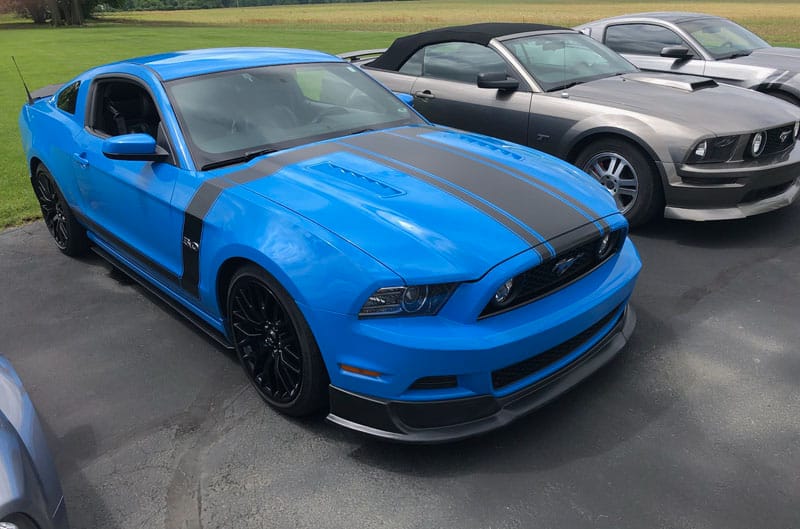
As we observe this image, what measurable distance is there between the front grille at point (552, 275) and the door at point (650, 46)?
5162 mm

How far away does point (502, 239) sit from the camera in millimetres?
2408

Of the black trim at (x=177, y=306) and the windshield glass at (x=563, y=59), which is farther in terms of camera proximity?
the windshield glass at (x=563, y=59)

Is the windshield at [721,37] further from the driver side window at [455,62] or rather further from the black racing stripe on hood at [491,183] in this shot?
the black racing stripe on hood at [491,183]

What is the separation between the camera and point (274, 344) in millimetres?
2717

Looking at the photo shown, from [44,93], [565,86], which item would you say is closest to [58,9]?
[44,93]

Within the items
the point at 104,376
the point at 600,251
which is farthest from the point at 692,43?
the point at 104,376

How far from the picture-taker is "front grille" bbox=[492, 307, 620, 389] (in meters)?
2.39

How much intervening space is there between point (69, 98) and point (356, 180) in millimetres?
2768

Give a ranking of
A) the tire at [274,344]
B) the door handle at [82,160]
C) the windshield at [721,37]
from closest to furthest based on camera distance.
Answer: the tire at [274,344] → the door handle at [82,160] → the windshield at [721,37]

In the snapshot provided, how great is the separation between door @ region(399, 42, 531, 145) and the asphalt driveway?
2.13 m

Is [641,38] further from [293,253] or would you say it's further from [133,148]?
[293,253]

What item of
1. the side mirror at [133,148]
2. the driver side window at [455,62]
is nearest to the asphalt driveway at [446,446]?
the side mirror at [133,148]

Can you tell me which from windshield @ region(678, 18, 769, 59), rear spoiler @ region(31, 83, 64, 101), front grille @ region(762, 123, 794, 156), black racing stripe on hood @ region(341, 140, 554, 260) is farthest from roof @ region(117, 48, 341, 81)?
windshield @ region(678, 18, 769, 59)

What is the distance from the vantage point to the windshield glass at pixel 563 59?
210 inches
